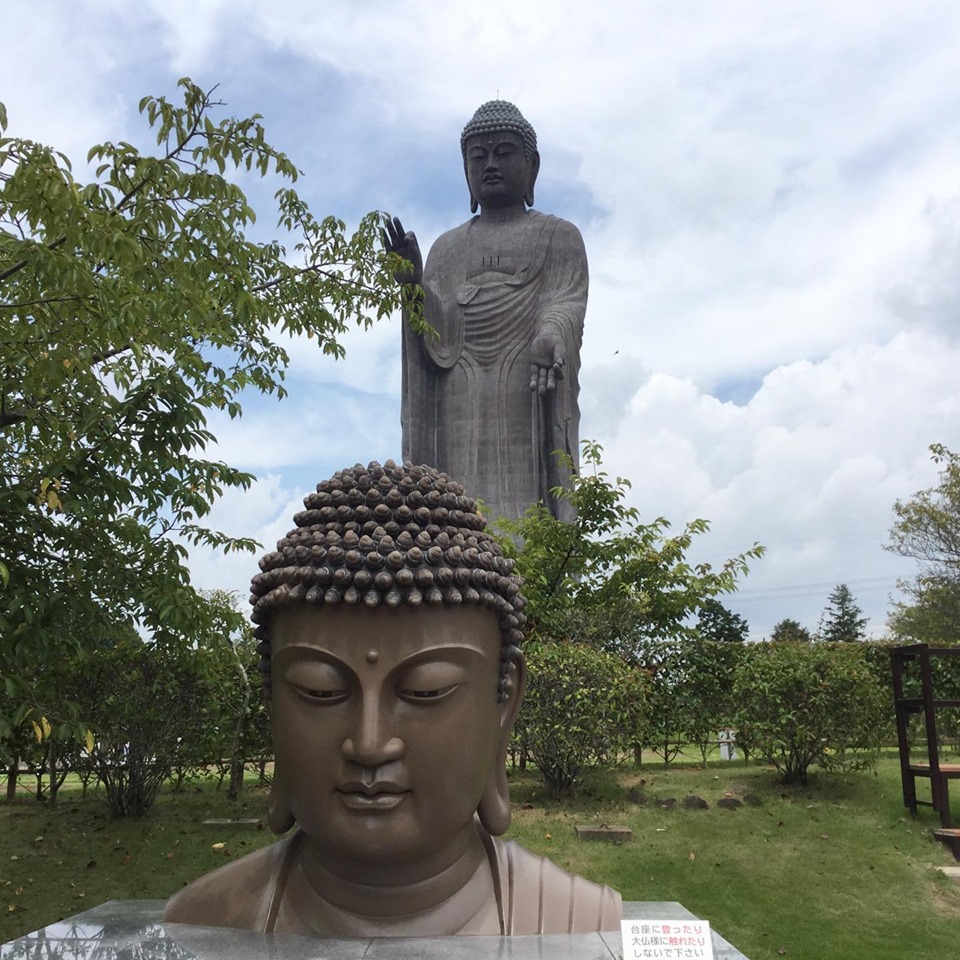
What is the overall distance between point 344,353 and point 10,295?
3205 mm

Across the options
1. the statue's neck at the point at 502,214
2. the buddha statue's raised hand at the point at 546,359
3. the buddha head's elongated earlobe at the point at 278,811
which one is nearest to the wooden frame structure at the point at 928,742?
the buddha statue's raised hand at the point at 546,359

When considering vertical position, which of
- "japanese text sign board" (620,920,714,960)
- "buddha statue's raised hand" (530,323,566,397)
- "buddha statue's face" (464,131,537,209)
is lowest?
"japanese text sign board" (620,920,714,960)

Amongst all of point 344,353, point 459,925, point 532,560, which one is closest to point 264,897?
point 459,925

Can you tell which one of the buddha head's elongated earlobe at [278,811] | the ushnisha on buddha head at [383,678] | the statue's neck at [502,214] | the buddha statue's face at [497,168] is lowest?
the buddha head's elongated earlobe at [278,811]

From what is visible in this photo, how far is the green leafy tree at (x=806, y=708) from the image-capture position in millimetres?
8500

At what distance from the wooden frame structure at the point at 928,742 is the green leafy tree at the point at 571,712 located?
2.50 meters

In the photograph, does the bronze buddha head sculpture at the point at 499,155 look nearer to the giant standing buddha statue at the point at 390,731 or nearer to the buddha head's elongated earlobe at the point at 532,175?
the buddha head's elongated earlobe at the point at 532,175

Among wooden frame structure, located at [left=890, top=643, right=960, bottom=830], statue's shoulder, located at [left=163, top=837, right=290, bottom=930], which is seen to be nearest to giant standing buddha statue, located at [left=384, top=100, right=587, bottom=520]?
wooden frame structure, located at [left=890, top=643, right=960, bottom=830]

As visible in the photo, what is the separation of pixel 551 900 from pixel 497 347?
9850mm

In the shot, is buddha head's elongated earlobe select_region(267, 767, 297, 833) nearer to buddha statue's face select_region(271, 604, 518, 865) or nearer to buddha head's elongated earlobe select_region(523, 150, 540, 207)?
buddha statue's face select_region(271, 604, 518, 865)

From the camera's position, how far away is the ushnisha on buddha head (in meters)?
2.71

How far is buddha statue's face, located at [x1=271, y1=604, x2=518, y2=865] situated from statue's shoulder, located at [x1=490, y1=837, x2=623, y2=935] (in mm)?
Answer: 343

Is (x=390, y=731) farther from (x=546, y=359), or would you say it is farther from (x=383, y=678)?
(x=546, y=359)

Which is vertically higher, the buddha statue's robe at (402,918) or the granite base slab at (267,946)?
the buddha statue's robe at (402,918)
